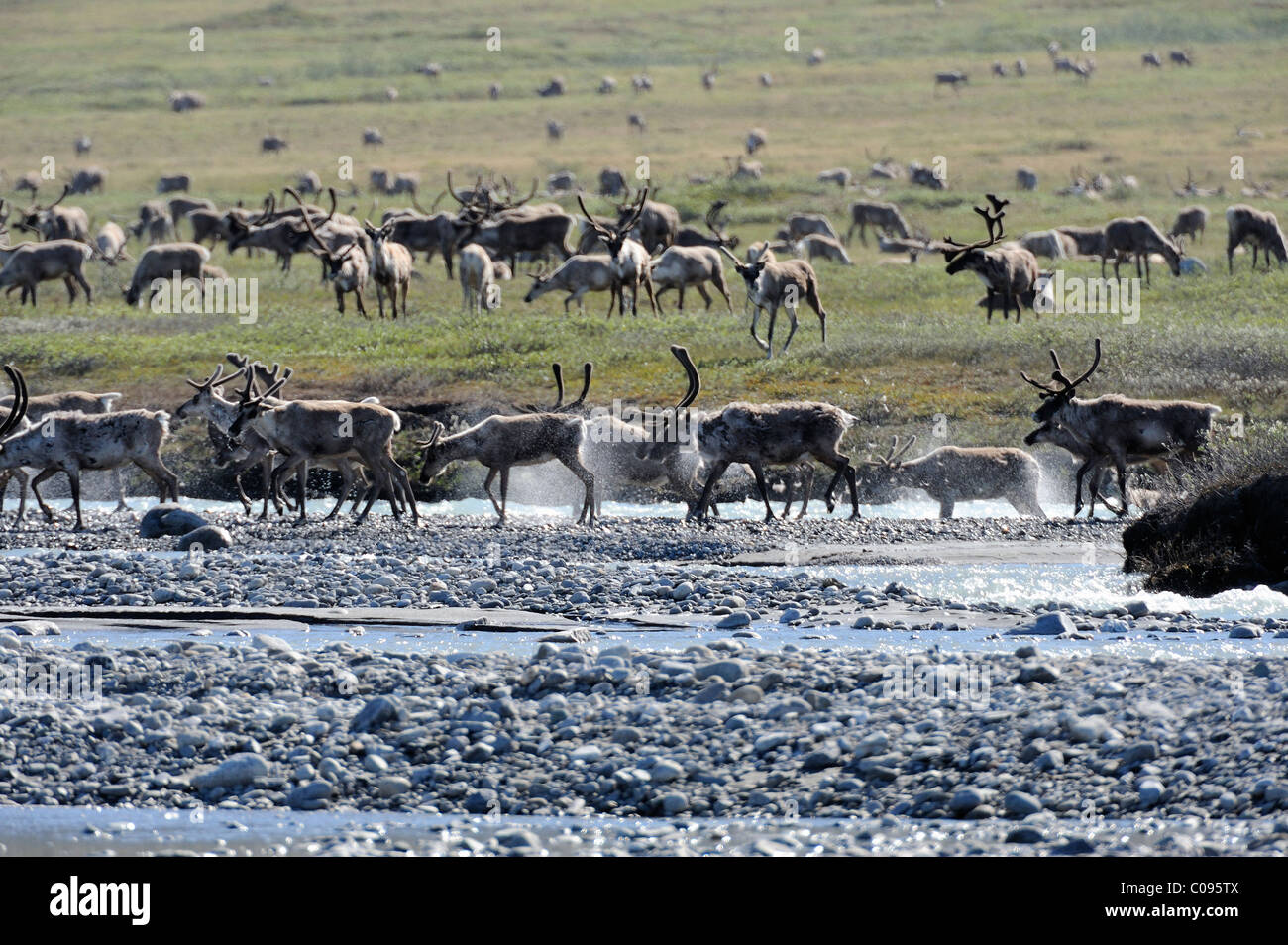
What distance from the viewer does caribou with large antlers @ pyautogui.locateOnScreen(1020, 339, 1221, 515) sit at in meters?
19.6

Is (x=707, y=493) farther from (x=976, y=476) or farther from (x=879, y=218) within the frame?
(x=879, y=218)

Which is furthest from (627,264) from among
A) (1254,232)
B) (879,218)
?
(879,218)

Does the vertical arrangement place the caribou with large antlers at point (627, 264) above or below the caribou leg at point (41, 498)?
above

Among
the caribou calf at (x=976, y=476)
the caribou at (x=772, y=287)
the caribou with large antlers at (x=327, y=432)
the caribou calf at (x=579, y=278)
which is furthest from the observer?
the caribou calf at (x=579, y=278)

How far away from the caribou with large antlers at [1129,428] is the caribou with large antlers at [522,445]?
4.89 metres

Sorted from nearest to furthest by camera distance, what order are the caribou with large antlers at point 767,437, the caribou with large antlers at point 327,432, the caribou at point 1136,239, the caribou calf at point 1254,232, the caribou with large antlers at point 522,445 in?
1. the caribou with large antlers at point 327,432
2. the caribou with large antlers at point 767,437
3. the caribou with large antlers at point 522,445
4. the caribou at point 1136,239
5. the caribou calf at point 1254,232

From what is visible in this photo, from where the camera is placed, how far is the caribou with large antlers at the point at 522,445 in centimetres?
1956

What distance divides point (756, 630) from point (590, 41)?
80905 millimetres

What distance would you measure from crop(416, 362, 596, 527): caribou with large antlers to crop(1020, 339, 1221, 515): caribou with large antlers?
489cm

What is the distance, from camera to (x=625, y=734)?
891 centimetres

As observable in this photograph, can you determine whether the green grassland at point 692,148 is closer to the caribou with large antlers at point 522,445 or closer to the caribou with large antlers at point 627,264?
the caribou with large antlers at point 627,264

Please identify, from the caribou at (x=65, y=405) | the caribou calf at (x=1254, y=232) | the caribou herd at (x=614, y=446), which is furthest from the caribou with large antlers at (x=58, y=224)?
the caribou calf at (x=1254, y=232)

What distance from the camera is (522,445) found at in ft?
64.6

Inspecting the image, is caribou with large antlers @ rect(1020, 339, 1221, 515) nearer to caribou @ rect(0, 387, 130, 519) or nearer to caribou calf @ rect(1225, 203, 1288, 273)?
caribou @ rect(0, 387, 130, 519)
